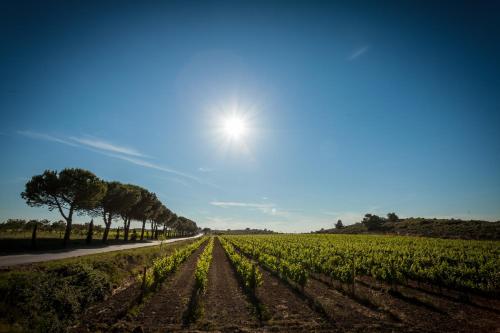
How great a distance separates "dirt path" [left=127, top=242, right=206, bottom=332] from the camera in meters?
10.0

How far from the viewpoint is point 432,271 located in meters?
17.2

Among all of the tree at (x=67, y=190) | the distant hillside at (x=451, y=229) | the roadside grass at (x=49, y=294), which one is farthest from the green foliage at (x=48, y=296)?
the distant hillside at (x=451, y=229)

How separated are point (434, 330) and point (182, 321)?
419 inches

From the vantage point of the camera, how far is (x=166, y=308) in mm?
12414

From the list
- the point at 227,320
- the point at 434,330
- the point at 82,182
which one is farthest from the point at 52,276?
the point at 82,182

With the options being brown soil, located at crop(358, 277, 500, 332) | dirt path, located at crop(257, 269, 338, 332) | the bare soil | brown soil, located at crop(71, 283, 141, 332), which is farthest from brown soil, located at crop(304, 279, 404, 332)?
brown soil, located at crop(71, 283, 141, 332)

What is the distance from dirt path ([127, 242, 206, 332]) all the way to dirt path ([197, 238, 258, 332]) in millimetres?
1140

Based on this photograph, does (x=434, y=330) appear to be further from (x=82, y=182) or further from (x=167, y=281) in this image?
(x=82, y=182)

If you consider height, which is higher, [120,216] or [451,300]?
[120,216]

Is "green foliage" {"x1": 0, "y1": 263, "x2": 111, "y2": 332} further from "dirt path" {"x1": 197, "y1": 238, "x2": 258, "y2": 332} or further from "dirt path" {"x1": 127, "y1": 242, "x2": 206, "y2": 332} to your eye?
"dirt path" {"x1": 197, "y1": 238, "x2": 258, "y2": 332}

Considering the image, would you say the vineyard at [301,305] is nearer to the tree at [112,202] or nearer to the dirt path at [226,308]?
the dirt path at [226,308]

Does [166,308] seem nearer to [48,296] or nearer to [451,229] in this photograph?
[48,296]

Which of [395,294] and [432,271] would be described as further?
[432,271]

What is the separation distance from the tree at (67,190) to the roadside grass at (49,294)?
2499 centimetres
